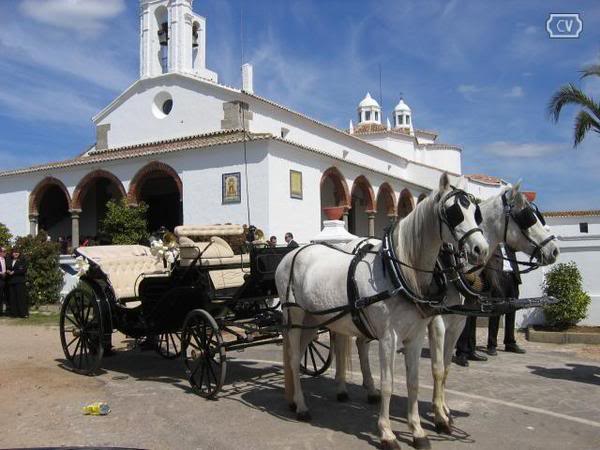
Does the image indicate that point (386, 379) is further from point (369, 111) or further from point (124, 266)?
point (369, 111)

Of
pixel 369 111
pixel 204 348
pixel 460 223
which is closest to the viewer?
pixel 460 223

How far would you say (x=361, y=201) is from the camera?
26875 mm

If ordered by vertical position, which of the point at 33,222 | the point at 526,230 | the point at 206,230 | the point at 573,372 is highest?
the point at 33,222

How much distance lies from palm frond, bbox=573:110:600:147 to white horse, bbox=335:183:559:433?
29.1ft

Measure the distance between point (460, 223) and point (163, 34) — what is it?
74.5 ft

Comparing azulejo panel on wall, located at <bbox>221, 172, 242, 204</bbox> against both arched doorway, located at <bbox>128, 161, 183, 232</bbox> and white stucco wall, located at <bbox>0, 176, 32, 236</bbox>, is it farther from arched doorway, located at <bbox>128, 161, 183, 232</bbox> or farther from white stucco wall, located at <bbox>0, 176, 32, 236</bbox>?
white stucco wall, located at <bbox>0, 176, 32, 236</bbox>

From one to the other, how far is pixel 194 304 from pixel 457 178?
3575 mm

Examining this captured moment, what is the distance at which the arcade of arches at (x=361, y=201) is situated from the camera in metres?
20.9

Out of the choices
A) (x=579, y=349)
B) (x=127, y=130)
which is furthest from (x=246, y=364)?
(x=127, y=130)

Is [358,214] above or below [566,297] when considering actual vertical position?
above

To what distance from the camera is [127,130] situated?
2470 centimetres

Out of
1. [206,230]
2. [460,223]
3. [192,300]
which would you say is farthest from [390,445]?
[206,230]

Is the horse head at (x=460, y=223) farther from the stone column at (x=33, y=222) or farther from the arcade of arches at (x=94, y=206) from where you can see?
the stone column at (x=33, y=222)

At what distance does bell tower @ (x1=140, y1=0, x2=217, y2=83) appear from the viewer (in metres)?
23.0
